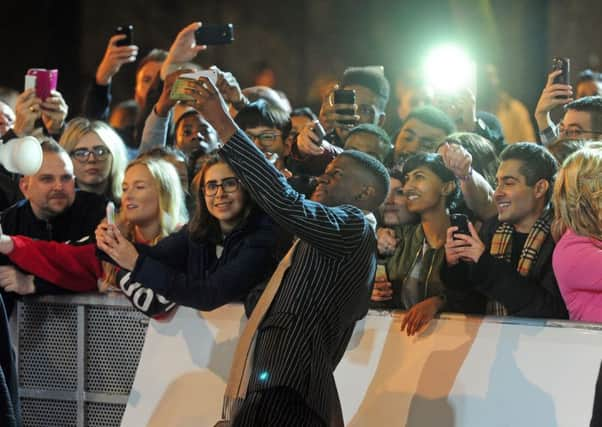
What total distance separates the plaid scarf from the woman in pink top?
295mm

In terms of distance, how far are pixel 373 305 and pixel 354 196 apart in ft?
2.62

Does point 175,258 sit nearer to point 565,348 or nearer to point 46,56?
point 565,348

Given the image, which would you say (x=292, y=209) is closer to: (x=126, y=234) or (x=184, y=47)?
(x=126, y=234)

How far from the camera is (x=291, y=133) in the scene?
7160mm

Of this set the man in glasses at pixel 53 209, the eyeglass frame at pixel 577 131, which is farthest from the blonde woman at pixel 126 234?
the eyeglass frame at pixel 577 131

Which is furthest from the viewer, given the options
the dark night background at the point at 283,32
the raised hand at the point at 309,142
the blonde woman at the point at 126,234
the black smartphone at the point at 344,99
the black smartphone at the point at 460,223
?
the dark night background at the point at 283,32

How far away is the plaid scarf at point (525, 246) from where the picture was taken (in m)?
5.68

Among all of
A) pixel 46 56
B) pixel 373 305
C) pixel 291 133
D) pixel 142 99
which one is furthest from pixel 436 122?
pixel 46 56

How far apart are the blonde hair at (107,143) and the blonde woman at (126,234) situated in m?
0.78

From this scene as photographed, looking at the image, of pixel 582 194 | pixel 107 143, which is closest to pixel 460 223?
pixel 582 194

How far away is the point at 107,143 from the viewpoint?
24.6 feet

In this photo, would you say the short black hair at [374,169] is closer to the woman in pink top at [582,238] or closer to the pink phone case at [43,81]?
the woman in pink top at [582,238]

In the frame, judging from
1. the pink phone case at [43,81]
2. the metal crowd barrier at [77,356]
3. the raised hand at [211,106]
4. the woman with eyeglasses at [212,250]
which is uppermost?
the raised hand at [211,106]

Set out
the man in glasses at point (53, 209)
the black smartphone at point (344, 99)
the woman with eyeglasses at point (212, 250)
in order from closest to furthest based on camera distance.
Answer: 1. the woman with eyeglasses at point (212, 250)
2. the black smartphone at point (344, 99)
3. the man in glasses at point (53, 209)
